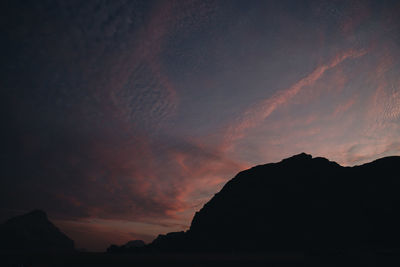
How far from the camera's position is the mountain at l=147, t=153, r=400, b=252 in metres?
54.2

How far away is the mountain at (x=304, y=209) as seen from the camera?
54188 millimetres

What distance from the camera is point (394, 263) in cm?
2156

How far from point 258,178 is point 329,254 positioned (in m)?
66.7

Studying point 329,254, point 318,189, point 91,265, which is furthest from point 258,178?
point 91,265

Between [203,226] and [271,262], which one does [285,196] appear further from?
[271,262]

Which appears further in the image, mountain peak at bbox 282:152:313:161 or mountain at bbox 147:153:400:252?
mountain peak at bbox 282:152:313:161

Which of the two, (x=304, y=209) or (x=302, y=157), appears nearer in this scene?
(x=304, y=209)

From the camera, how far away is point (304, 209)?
68438 mm

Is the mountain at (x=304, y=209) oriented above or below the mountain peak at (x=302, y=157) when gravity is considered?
below

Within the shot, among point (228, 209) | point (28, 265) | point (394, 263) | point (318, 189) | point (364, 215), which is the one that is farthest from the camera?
point (228, 209)

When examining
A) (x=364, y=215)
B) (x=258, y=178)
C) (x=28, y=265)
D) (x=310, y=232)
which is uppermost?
(x=258, y=178)

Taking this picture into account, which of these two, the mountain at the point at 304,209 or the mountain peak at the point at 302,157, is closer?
the mountain at the point at 304,209

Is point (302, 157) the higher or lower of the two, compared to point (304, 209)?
→ higher

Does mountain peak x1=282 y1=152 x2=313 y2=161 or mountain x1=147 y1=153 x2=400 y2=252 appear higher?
mountain peak x1=282 y1=152 x2=313 y2=161
